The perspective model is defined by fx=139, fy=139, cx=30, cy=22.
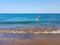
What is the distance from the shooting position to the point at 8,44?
506cm

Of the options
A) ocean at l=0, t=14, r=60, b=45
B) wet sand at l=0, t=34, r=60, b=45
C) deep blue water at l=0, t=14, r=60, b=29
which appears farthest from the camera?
deep blue water at l=0, t=14, r=60, b=29

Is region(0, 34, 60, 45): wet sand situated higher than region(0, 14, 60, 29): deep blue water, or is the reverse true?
region(0, 34, 60, 45): wet sand

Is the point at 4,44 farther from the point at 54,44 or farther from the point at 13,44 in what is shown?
the point at 54,44

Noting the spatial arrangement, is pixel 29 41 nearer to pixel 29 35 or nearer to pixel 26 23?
pixel 29 35

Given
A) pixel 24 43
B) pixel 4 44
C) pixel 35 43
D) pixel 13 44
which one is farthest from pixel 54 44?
pixel 4 44

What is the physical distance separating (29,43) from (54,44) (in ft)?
3.08

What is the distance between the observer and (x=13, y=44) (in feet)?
16.7

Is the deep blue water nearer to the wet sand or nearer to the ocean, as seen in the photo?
the ocean

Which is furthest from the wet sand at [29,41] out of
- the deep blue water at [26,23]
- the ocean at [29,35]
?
the deep blue water at [26,23]

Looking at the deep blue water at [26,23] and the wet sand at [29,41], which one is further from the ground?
the wet sand at [29,41]

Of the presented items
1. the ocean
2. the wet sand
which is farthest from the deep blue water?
the wet sand

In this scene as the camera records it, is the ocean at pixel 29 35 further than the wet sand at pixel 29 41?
Yes

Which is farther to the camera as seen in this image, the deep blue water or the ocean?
the deep blue water

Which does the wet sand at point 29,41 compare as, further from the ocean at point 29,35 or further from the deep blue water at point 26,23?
the deep blue water at point 26,23
